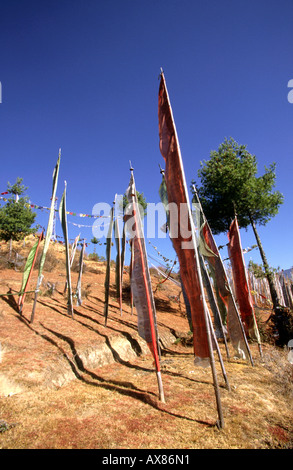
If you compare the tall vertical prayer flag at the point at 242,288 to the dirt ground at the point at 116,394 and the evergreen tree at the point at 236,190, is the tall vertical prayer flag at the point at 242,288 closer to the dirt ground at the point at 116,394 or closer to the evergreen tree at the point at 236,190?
the dirt ground at the point at 116,394

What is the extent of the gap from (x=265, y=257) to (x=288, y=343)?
4796 mm

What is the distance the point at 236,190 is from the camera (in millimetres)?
13617

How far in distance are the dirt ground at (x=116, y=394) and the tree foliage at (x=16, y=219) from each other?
1619cm

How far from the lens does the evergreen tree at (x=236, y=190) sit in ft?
44.3

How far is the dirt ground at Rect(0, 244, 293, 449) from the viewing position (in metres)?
3.24

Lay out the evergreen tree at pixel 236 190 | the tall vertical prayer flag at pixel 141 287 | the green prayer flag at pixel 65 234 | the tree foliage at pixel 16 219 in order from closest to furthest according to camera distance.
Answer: the tall vertical prayer flag at pixel 141 287
the green prayer flag at pixel 65 234
the evergreen tree at pixel 236 190
the tree foliage at pixel 16 219

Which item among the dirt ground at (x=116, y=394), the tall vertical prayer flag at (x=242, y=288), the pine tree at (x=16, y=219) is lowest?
the dirt ground at (x=116, y=394)

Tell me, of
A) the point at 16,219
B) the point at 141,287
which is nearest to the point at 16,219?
the point at 16,219

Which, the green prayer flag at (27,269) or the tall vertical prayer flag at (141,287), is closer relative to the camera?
the tall vertical prayer flag at (141,287)

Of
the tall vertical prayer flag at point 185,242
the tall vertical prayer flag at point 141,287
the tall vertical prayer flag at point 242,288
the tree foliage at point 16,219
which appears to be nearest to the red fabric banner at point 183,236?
the tall vertical prayer flag at point 185,242

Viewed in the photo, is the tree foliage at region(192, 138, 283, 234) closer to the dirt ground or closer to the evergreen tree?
the evergreen tree

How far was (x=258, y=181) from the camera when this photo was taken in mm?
13812

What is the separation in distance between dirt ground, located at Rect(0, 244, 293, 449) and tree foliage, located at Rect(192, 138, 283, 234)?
8.40 meters
